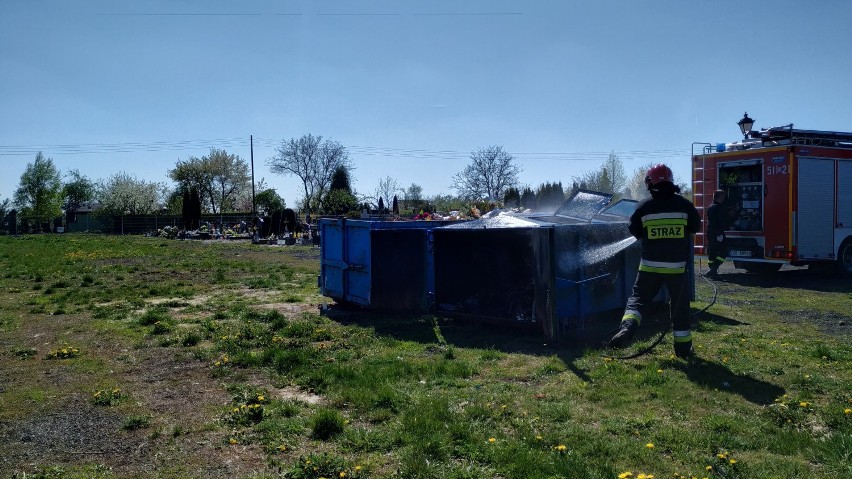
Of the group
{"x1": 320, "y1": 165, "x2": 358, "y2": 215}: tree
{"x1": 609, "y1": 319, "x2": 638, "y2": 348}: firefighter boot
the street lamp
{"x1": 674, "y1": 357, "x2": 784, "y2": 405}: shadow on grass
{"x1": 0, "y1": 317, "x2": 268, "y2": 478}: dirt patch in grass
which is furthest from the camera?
{"x1": 320, "y1": 165, "x2": 358, "y2": 215}: tree

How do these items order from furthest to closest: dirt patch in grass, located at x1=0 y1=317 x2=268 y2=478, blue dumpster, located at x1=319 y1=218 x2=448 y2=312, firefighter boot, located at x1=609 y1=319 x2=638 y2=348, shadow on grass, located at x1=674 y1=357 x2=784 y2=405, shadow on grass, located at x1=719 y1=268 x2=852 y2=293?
1. shadow on grass, located at x1=719 y1=268 x2=852 y2=293
2. blue dumpster, located at x1=319 y1=218 x2=448 y2=312
3. firefighter boot, located at x1=609 y1=319 x2=638 y2=348
4. shadow on grass, located at x1=674 y1=357 x2=784 y2=405
5. dirt patch in grass, located at x1=0 y1=317 x2=268 y2=478

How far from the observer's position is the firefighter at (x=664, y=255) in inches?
247

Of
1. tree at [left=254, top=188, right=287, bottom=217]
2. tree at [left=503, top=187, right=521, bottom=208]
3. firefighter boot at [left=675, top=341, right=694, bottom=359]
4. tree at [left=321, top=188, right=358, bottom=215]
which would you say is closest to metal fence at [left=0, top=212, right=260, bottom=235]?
tree at [left=321, top=188, right=358, bottom=215]

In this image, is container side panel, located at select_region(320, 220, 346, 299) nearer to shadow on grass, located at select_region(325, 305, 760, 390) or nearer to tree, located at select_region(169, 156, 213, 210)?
shadow on grass, located at select_region(325, 305, 760, 390)

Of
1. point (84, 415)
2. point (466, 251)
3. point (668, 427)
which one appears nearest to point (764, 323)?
point (466, 251)

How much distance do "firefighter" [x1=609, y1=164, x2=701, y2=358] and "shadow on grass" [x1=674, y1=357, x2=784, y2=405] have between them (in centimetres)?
33

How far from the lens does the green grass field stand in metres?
3.88

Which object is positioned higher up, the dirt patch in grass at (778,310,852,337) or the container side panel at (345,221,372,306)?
the container side panel at (345,221,372,306)

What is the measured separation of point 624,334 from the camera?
6.20m

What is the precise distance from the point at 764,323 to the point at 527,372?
4168mm

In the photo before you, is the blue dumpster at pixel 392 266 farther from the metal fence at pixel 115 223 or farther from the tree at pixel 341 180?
the tree at pixel 341 180

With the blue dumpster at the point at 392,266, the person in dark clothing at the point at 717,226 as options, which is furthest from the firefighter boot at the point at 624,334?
the person in dark clothing at the point at 717,226

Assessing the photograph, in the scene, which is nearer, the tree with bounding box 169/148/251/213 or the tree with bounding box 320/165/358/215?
the tree with bounding box 320/165/358/215

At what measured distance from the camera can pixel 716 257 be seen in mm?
13016
